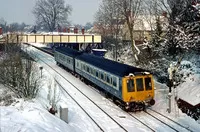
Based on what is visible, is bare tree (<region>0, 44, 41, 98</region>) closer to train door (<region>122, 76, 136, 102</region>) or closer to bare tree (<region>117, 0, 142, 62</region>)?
train door (<region>122, 76, 136, 102</region>)

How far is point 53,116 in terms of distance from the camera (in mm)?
16641

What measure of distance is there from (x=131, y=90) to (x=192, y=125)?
421 centimetres

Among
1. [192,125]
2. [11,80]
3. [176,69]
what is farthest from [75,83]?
[192,125]

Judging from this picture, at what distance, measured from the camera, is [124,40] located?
188ft

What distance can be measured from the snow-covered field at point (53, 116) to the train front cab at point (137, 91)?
1.33m

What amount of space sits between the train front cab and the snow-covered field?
1.33 m

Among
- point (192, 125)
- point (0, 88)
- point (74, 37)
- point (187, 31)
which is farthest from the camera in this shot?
point (74, 37)

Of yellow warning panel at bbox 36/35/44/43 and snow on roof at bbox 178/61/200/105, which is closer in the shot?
snow on roof at bbox 178/61/200/105

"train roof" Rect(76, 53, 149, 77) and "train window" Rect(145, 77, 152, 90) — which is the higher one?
"train roof" Rect(76, 53, 149, 77)

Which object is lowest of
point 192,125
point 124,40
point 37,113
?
point 192,125

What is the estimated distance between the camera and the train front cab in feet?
67.9

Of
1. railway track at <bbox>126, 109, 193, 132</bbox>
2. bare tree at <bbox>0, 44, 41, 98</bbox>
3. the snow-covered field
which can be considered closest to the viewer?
the snow-covered field

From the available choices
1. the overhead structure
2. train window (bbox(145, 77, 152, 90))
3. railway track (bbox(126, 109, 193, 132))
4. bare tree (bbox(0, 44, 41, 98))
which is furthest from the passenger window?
the overhead structure

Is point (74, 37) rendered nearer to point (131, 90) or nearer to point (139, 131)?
point (131, 90)
